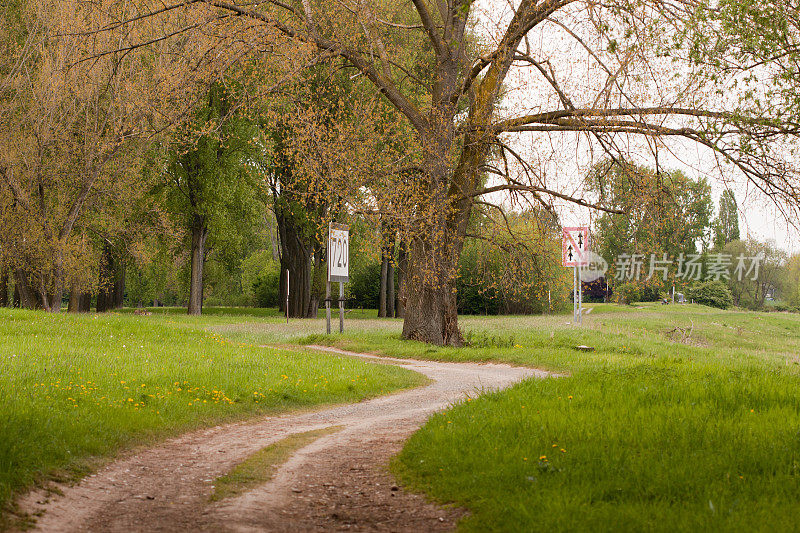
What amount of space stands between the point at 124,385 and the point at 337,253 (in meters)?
13.9

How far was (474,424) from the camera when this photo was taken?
802 cm

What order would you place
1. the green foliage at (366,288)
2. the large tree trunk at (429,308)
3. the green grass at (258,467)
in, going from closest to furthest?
the green grass at (258,467), the large tree trunk at (429,308), the green foliage at (366,288)

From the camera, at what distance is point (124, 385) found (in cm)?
1080

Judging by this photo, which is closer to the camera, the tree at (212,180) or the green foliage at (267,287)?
the tree at (212,180)

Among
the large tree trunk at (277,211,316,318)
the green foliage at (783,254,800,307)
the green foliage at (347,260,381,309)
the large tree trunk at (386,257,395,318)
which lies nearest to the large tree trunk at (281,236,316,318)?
the large tree trunk at (277,211,316,318)

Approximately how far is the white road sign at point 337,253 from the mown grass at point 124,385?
18.8ft

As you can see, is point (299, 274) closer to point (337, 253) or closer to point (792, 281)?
point (337, 253)

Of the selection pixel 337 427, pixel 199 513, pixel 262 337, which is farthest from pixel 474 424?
pixel 262 337

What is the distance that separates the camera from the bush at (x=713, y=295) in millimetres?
64688

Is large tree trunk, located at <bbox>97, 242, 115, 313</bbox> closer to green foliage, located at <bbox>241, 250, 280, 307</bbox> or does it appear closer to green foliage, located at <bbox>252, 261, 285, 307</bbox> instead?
green foliage, located at <bbox>252, 261, 285, 307</bbox>

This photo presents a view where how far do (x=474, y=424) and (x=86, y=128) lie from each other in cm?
3014

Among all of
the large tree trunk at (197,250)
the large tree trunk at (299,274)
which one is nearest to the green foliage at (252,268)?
the large tree trunk at (299,274)

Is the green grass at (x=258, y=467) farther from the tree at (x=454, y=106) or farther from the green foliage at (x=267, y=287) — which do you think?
the green foliage at (x=267, y=287)

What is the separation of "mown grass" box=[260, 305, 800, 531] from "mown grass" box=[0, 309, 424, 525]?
11.8 feet
